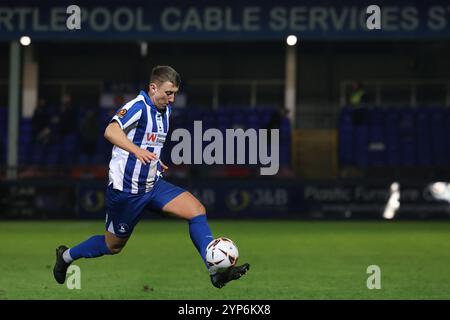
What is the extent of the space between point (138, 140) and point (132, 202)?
1.78 ft

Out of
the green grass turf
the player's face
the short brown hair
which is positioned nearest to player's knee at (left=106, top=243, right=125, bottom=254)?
the green grass turf

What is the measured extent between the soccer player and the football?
2.8 inches

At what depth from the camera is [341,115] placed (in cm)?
2341

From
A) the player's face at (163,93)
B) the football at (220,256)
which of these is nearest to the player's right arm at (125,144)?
the player's face at (163,93)

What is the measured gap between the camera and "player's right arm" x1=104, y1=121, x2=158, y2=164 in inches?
290

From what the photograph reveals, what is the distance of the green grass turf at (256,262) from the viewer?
29.0 feet

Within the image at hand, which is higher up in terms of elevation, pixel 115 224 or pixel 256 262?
pixel 115 224

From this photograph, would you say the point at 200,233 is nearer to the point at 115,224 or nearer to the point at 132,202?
the point at 132,202

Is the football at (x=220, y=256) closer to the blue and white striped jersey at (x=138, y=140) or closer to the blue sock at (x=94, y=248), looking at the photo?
the blue and white striped jersey at (x=138, y=140)

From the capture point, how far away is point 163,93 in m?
7.78

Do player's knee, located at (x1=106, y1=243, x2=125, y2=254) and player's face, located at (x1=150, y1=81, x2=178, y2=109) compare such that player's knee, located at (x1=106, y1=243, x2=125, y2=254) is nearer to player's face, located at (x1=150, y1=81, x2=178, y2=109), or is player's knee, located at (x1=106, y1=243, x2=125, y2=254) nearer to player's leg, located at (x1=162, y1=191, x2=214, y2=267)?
player's leg, located at (x1=162, y1=191, x2=214, y2=267)

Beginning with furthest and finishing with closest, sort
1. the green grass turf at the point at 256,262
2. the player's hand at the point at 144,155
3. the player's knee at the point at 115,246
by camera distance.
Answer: the green grass turf at the point at 256,262 → the player's knee at the point at 115,246 → the player's hand at the point at 144,155

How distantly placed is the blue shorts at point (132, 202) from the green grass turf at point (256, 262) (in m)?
0.78

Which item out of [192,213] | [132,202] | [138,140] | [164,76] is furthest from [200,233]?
[164,76]
